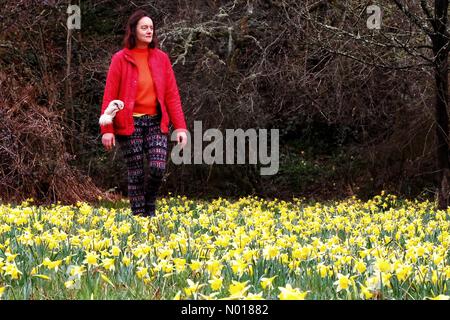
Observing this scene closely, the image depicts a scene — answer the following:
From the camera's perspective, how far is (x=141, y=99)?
6230 mm

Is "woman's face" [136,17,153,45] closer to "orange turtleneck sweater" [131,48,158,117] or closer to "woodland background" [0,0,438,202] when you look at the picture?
"orange turtleneck sweater" [131,48,158,117]

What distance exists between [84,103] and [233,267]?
1077cm

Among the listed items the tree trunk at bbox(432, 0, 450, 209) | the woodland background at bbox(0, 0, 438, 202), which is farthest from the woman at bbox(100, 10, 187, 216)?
the tree trunk at bbox(432, 0, 450, 209)

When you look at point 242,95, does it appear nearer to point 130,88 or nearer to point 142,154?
point 142,154

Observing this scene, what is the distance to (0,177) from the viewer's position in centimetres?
916

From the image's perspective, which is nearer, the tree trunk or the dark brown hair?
the dark brown hair

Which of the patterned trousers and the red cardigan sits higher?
the red cardigan

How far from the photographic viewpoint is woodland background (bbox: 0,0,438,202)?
9.61 metres

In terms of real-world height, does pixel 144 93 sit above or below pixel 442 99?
below

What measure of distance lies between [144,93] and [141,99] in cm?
6
